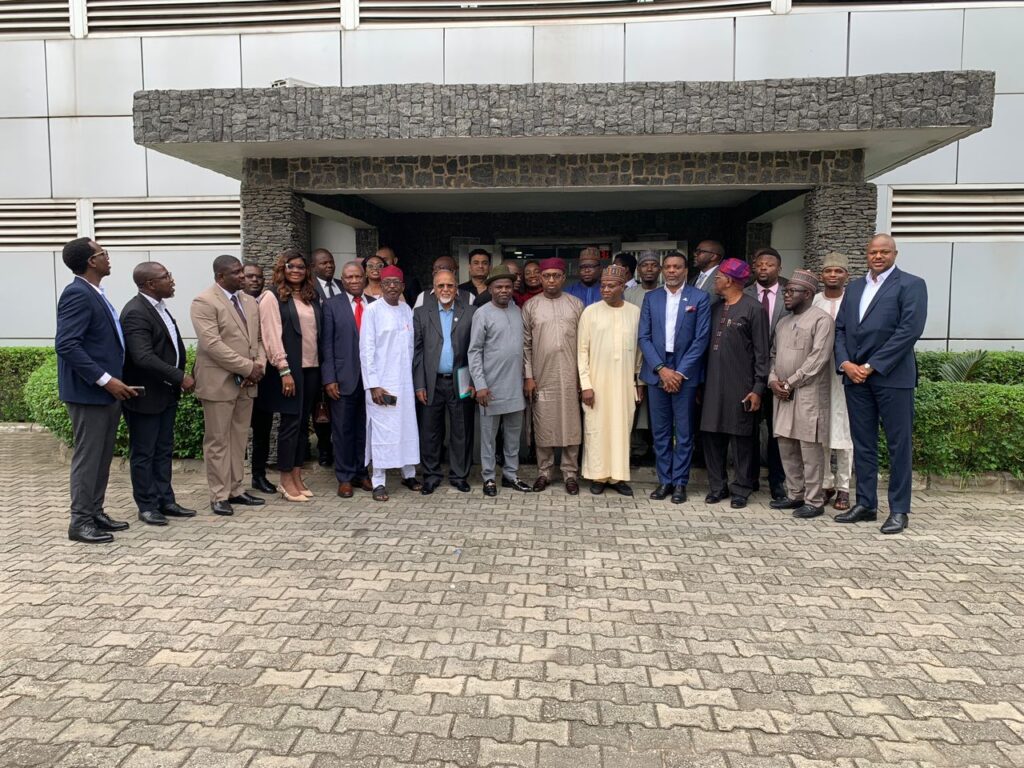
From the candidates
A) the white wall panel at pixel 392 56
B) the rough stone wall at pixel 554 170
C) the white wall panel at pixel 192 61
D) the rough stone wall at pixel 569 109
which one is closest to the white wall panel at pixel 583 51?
the white wall panel at pixel 392 56

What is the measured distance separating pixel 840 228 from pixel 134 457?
642 centimetres

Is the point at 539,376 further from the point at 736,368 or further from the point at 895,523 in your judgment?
the point at 895,523

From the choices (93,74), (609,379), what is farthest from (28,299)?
(609,379)

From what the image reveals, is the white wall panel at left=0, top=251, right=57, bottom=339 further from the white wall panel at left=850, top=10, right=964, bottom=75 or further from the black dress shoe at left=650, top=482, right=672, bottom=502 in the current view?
the white wall panel at left=850, top=10, right=964, bottom=75

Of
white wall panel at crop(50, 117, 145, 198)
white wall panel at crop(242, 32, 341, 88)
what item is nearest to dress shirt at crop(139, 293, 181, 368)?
white wall panel at crop(242, 32, 341, 88)

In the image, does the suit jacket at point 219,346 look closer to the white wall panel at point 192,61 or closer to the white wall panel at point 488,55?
the white wall panel at point 488,55

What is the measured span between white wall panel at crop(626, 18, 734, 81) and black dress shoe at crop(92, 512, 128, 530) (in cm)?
809

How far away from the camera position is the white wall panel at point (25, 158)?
9.99 metres

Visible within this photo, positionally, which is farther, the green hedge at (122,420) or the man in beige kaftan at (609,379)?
the green hedge at (122,420)

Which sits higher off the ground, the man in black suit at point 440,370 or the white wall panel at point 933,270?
the white wall panel at point 933,270

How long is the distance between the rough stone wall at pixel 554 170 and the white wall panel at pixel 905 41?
136 inches

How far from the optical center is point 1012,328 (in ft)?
29.5

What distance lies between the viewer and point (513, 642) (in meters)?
3.35

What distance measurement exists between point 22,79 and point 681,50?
9.28 m
